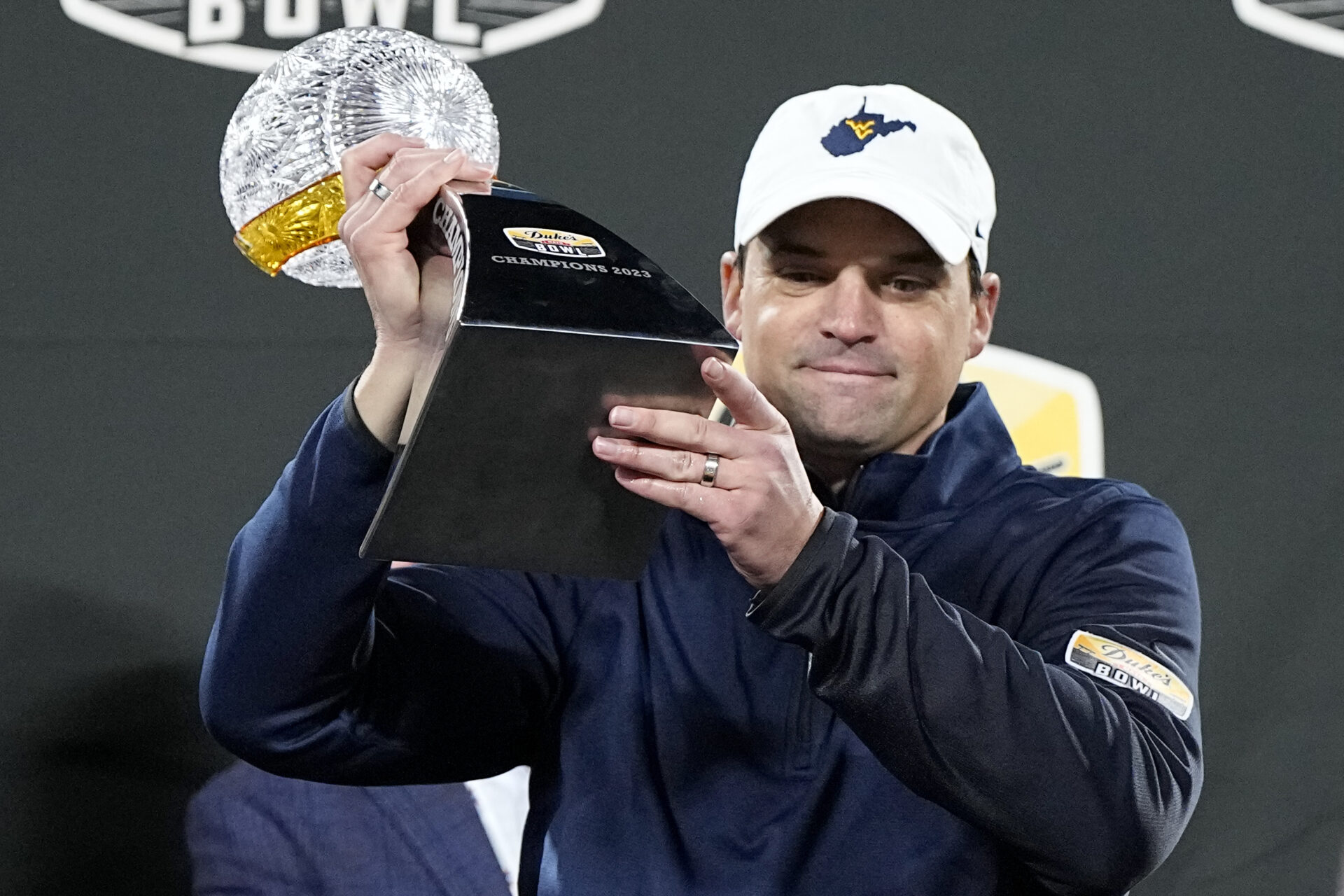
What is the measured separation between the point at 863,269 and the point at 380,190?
0.45 m

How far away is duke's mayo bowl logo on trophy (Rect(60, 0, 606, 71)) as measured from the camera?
5.69 ft

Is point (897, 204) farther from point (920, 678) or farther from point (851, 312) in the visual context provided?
point (920, 678)

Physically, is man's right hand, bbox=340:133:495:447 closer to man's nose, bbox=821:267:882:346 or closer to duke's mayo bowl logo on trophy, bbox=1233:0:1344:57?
man's nose, bbox=821:267:882:346

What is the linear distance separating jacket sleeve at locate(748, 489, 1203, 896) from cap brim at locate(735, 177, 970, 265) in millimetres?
386

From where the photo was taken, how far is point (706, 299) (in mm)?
1738

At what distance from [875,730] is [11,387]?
1.18 meters

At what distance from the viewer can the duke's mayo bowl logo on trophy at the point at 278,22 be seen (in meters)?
1.74

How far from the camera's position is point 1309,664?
1.68m

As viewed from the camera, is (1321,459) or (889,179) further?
(1321,459)

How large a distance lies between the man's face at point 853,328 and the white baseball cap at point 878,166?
0.10 feet

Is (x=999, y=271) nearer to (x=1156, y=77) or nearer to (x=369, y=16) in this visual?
(x=1156, y=77)

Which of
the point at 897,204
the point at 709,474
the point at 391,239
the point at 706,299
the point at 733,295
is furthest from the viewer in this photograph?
the point at 706,299

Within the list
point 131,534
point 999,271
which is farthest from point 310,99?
point 999,271

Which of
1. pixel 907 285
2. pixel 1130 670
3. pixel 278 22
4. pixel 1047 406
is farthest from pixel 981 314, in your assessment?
pixel 278 22
